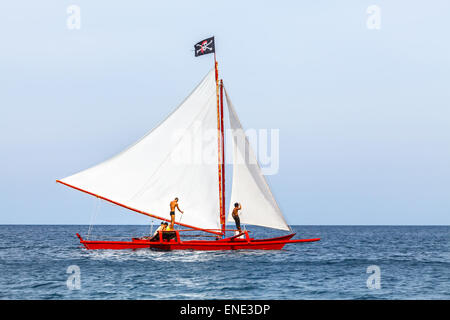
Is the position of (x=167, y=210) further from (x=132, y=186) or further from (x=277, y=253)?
(x=277, y=253)

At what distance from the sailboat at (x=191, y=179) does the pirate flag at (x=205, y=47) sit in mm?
1562

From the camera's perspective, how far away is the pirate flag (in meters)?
33.0

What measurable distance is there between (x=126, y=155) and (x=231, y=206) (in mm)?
6624

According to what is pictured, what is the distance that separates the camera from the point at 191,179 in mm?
31422

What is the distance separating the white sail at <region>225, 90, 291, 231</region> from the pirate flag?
403 centimetres

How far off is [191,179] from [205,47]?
26.5 ft
